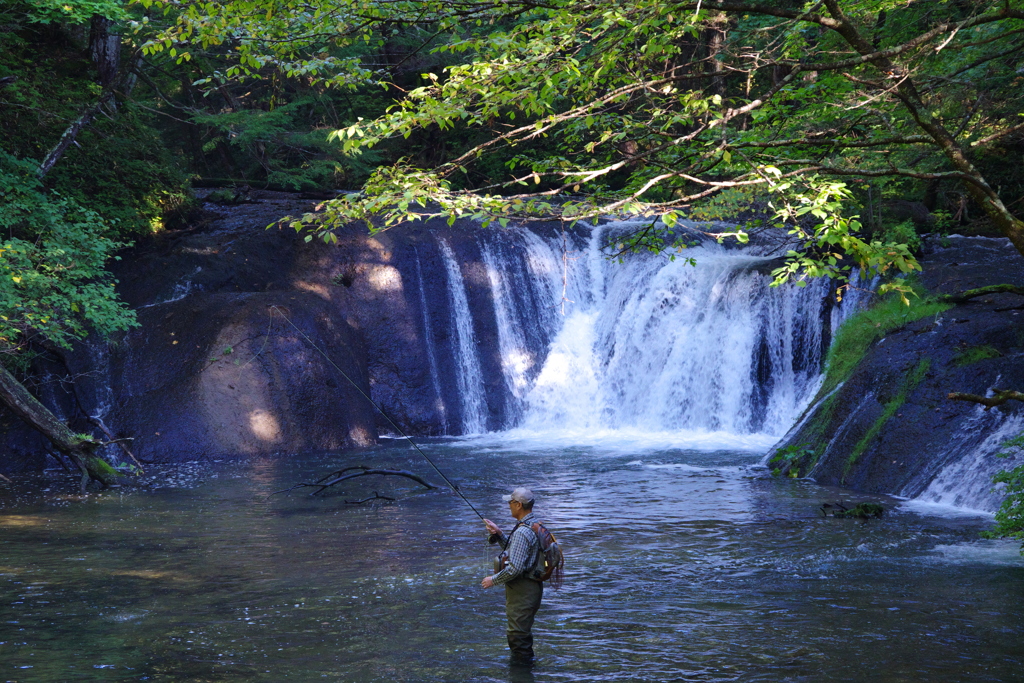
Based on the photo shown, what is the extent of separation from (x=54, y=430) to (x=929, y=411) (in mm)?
11333

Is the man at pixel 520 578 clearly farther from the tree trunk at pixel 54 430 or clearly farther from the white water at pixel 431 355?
the white water at pixel 431 355

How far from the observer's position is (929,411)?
37.8 ft

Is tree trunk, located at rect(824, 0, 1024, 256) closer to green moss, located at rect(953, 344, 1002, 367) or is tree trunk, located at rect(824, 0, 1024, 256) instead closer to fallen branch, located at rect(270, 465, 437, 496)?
green moss, located at rect(953, 344, 1002, 367)

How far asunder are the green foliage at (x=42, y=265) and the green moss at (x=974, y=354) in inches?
450

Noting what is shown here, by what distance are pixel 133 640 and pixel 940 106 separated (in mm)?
11255

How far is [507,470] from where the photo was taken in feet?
46.2

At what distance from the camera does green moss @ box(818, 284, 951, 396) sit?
12914 mm

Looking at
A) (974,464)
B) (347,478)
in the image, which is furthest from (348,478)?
(974,464)

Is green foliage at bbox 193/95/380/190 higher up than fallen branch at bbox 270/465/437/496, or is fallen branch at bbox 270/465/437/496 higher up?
green foliage at bbox 193/95/380/190

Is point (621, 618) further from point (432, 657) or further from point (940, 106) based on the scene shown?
point (940, 106)

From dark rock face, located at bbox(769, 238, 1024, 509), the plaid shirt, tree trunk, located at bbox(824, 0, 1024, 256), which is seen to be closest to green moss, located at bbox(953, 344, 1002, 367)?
dark rock face, located at bbox(769, 238, 1024, 509)

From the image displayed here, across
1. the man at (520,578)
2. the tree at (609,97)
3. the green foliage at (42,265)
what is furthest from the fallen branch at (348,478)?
the man at (520,578)

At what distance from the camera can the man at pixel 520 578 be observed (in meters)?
5.85

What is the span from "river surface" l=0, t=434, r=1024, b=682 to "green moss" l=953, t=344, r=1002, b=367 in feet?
7.48
